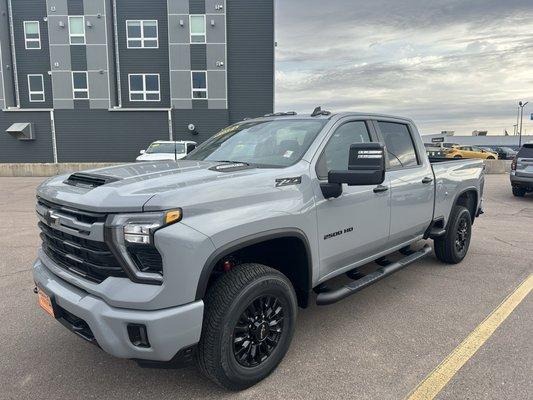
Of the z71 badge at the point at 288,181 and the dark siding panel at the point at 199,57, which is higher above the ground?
the dark siding panel at the point at 199,57

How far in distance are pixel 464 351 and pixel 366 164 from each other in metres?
1.78

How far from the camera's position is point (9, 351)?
3.47 metres

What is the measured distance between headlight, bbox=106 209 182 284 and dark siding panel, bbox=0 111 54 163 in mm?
27868

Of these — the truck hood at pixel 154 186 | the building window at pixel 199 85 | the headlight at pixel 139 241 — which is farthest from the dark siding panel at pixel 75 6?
the headlight at pixel 139 241

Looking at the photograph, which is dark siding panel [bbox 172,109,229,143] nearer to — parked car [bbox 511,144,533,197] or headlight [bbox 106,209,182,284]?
parked car [bbox 511,144,533,197]

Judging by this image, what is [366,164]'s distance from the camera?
3.04 metres

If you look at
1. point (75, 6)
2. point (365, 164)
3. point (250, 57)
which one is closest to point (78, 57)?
point (75, 6)

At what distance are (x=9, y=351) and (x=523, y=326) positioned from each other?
451 cm

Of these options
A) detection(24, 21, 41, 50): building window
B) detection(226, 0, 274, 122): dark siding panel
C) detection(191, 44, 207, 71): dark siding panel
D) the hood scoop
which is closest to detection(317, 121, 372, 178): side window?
the hood scoop

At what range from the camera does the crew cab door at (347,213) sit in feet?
11.1

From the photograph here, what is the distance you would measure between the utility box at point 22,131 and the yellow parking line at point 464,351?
28321mm

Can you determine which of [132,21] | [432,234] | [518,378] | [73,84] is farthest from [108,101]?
[518,378]

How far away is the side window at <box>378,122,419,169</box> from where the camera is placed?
4.43 m

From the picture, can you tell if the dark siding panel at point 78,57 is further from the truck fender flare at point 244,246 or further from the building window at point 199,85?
the truck fender flare at point 244,246
